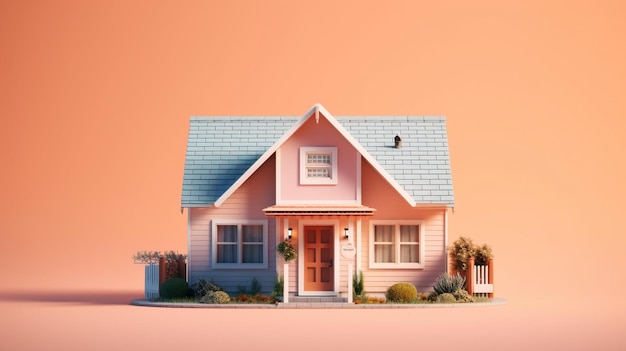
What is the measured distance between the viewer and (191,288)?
43.0 metres

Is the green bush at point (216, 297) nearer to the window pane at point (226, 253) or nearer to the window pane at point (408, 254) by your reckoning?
the window pane at point (226, 253)

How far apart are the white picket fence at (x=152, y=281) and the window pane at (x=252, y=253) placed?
10.2ft

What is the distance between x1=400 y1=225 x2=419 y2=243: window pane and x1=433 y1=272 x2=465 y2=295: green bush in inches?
75.5

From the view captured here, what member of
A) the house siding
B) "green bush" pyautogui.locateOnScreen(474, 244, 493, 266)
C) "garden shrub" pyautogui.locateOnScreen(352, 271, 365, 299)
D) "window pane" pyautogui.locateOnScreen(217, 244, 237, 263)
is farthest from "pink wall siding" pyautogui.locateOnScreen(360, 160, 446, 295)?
"window pane" pyautogui.locateOnScreen(217, 244, 237, 263)

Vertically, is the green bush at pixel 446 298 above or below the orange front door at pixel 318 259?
below

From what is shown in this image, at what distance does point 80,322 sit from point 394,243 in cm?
1298

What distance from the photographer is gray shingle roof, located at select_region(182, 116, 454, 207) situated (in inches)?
1721

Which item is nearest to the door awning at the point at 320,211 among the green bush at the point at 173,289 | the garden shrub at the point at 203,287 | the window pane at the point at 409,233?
the window pane at the point at 409,233

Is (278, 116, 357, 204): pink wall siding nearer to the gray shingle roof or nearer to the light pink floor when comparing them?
the gray shingle roof

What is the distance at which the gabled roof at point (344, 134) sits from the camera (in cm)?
4319

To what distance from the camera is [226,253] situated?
43625 millimetres

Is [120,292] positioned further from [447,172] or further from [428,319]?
[428,319]

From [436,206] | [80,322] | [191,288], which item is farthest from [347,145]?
[80,322]

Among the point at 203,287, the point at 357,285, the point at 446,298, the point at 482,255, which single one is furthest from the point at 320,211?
the point at 482,255
